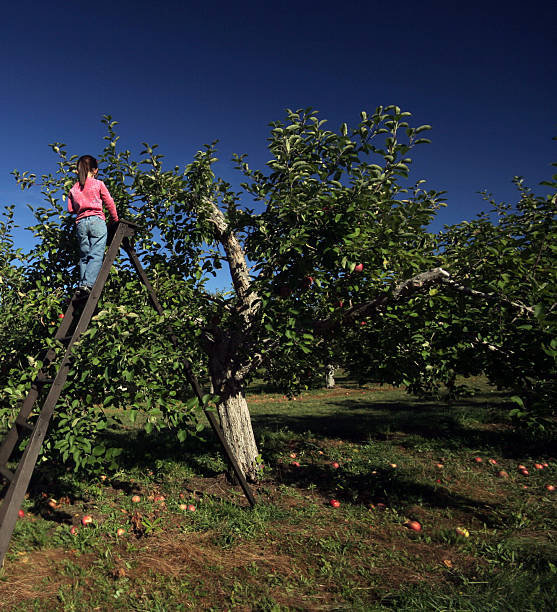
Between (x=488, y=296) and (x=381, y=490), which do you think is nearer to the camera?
(x=488, y=296)

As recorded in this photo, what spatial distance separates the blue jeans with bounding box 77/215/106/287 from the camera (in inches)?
→ 169

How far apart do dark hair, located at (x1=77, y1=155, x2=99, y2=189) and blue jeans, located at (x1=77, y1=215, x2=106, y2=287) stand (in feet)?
1.72

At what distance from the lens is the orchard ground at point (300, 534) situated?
3.33 meters

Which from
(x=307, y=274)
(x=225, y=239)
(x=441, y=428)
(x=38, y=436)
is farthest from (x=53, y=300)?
(x=441, y=428)

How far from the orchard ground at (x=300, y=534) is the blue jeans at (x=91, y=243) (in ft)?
5.70

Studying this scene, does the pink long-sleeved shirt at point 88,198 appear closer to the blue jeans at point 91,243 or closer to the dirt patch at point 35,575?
the blue jeans at point 91,243

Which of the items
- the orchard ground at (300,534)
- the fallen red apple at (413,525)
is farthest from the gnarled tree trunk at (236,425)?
the fallen red apple at (413,525)

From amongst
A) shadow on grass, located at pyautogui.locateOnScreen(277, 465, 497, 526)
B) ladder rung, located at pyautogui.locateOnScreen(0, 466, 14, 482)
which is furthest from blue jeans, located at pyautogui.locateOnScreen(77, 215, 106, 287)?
shadow on grass, located at pyautogui.locateOnScreen(277, 465, 497, 526)

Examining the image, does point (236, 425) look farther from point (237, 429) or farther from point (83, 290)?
point (83, 290)

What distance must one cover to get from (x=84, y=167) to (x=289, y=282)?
2.86 metres

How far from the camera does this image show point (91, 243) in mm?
4367

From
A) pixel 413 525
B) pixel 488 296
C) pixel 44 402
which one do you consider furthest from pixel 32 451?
pixel 488 296

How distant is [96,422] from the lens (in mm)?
4191

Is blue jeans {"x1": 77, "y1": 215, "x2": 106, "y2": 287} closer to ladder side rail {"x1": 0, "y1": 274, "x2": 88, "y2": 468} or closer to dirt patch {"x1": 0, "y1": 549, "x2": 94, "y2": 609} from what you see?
ladder side rail {"x1": 0, "y1": 274, "x2": 88, "y2": 468}
